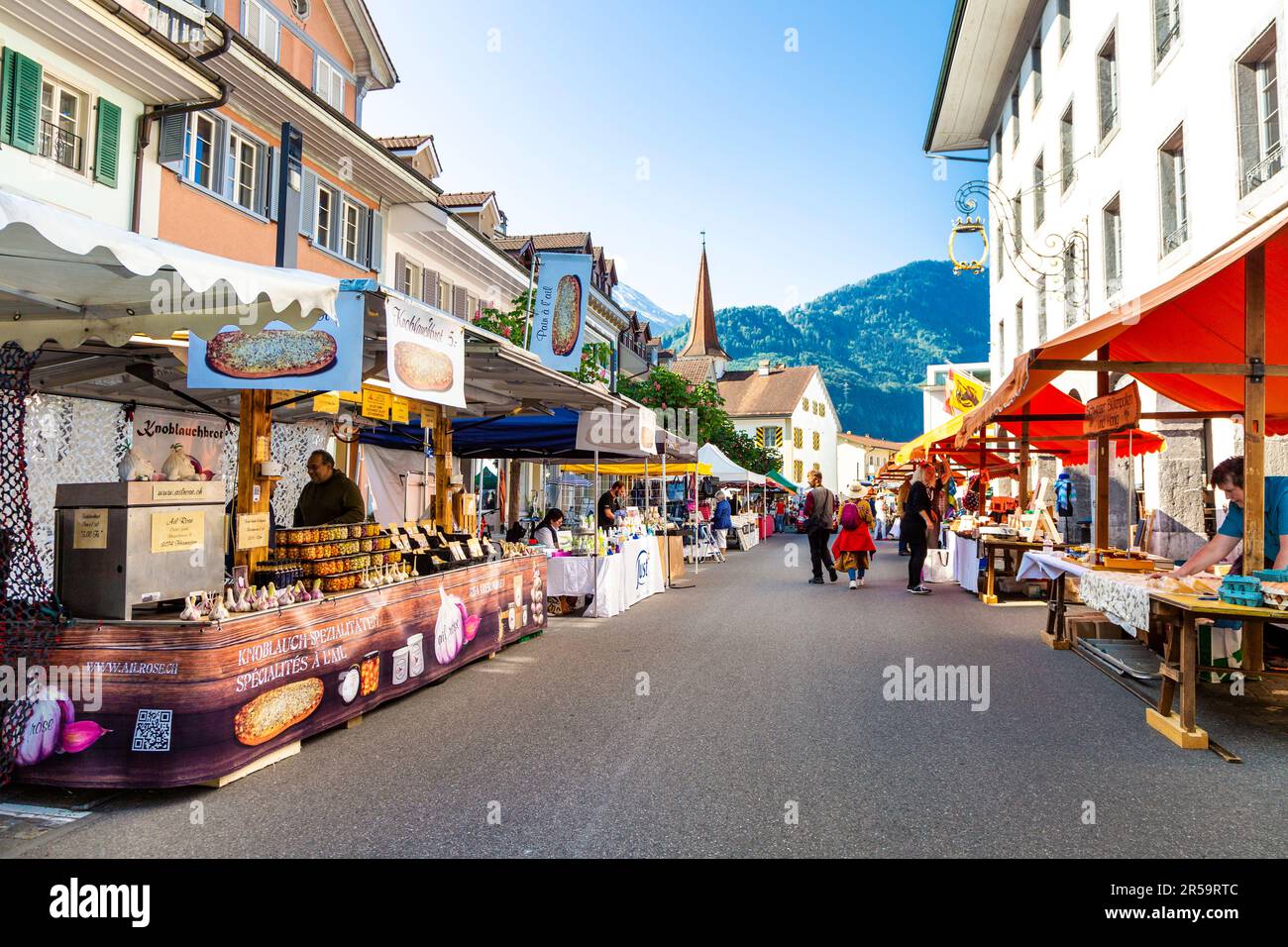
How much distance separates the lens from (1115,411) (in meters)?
7.98

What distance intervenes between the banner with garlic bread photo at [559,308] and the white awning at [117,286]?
21.8ft

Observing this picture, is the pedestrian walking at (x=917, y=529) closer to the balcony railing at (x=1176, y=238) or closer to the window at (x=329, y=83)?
the balcony railing at (x=1176, y=238)

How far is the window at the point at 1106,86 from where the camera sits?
17609 millimetres

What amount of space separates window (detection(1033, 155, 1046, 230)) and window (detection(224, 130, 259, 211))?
18206 millimetres

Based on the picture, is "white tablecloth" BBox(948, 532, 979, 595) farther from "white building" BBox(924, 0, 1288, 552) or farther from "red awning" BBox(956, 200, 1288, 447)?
"red awning" BBox(956, 200, 1288, 447)

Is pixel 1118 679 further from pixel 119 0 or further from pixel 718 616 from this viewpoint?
pixel 119 0

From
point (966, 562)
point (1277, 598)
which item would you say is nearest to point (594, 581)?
point (966, 562)

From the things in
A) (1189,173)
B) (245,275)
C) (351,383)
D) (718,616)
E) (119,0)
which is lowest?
(718,616)

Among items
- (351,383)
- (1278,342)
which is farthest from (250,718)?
(1278,342)

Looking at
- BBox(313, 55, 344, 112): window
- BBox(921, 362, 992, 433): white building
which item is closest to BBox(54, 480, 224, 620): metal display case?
BBox(313, 55, 344, 112): window

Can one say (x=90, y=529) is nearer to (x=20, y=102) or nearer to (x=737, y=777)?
(x=737, y=777)

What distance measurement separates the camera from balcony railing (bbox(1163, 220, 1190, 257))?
1389 centimetres

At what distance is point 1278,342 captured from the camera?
28.5 ft

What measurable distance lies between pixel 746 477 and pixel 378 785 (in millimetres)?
24549
